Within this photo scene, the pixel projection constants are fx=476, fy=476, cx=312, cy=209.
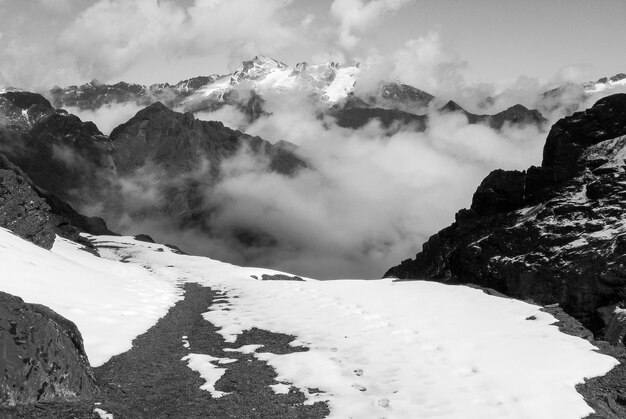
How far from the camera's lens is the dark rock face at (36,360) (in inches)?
436

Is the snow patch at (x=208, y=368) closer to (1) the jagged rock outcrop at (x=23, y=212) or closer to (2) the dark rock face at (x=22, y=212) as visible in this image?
(1) the jagged rock outcrop at (x=23, y=212)

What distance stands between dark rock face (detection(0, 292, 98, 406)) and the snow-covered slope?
11.4ft

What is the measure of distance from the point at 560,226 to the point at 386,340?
77.0m

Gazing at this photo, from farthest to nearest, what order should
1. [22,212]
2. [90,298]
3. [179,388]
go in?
1. [22,212]
2. [90,298]
3. [179,388]

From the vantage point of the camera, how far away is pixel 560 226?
279ft

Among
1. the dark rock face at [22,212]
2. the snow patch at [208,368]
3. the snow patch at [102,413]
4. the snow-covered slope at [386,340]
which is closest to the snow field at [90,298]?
the snow-covered slope at [386,340]

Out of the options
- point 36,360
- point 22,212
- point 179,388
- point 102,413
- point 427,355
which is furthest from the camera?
point 22,212

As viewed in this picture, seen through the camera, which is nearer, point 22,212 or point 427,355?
point 427,355

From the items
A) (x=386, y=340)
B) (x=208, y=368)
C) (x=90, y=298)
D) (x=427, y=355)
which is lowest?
(x=208, y=368)

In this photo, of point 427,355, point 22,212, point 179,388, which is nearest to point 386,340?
point 427,355

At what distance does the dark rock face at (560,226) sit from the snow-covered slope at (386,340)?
171 ft

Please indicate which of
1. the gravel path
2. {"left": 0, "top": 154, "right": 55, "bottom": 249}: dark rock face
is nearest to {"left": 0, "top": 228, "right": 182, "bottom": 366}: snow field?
the gravel path

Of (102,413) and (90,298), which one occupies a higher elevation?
(90,298)

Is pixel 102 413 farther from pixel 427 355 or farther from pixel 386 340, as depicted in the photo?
pixel 386 340
